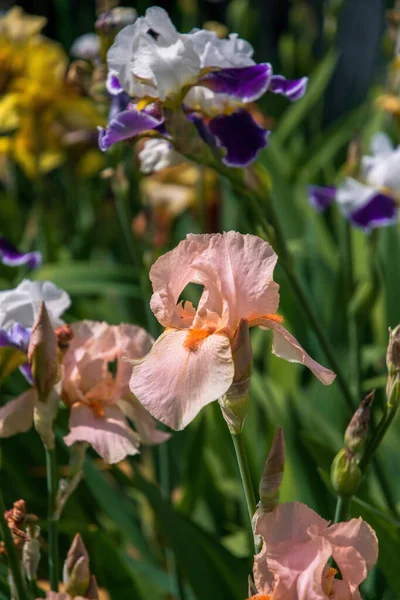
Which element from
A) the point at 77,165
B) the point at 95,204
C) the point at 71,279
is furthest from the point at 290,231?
the point at 77,165

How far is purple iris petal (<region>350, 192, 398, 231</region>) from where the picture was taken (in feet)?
3.49

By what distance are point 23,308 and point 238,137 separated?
11.5 inches

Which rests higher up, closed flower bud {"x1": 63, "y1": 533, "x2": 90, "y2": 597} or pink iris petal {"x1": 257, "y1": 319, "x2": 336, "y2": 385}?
pink iris petal {"x1": 257, "y1": 319, "x2": 336, "y2": 385}

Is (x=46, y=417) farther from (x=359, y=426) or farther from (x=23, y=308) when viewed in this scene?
(x=359, y=426)

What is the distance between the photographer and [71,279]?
1204 millimetres

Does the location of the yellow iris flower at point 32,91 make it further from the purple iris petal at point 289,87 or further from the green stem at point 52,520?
the green stem at point 52,520

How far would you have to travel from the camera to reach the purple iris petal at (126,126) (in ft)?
2.22

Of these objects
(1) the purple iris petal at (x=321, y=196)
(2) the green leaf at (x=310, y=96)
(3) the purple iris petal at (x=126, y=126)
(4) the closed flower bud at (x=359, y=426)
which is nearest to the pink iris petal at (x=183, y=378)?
(4) the closed flower bud at (x=359, y=426)

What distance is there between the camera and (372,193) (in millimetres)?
1111

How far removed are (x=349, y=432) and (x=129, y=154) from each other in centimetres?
89

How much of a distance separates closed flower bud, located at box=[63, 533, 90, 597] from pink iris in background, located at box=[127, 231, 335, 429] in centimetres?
14

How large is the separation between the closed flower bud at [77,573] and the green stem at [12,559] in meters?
0.03

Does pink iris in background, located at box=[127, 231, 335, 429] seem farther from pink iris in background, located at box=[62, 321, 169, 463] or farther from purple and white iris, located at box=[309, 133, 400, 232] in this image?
purple and white iris, located at box=[309, 133, 400, 232]

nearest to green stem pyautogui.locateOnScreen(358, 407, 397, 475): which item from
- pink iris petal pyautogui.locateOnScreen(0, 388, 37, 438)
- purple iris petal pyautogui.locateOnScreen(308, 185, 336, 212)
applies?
pink iris petal pyautogui.locateOnScreen(0, 388, 37, 438)
